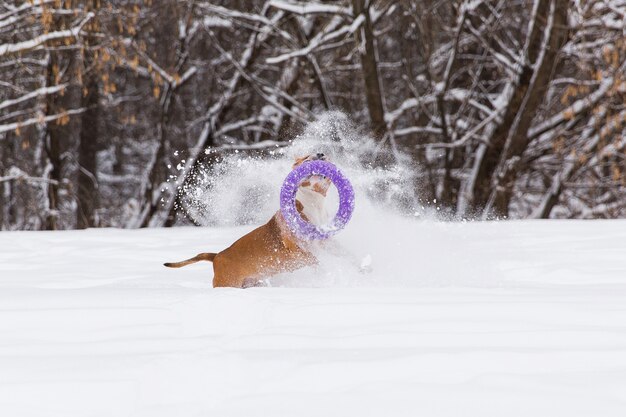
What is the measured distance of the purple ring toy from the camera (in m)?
3.31

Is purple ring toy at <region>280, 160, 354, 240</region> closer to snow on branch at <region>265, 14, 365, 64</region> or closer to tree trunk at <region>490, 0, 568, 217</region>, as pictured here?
snow on branch at <region>265, 14, 365, 64</region>

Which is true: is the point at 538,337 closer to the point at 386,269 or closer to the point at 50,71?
the point at 386,269

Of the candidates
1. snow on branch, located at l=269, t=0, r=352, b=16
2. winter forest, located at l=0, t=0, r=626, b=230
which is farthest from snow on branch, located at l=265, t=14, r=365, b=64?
snow on branch, located at l=269, t=0, r=352, b=16

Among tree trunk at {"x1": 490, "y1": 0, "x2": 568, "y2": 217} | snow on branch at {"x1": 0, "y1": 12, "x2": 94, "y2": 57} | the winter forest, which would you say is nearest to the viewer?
snow on branch at {"x1": 0, "y1": 12, "x2": 94, "y2": 57}

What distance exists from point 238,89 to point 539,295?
8.59 m

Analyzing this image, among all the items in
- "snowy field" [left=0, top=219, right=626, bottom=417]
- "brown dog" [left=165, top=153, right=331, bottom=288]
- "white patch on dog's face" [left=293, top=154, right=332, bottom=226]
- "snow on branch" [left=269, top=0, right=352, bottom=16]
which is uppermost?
"snow on branch" [left=269, top=0, right=352, bottom=16]

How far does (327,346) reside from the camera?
2.25 m

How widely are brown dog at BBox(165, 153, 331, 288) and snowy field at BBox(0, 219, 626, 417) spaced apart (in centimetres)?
25

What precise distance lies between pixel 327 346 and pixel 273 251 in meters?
1.19

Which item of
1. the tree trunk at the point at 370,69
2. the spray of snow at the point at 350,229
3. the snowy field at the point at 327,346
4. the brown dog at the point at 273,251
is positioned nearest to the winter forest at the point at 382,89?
the tree trunk at the point at 370,69

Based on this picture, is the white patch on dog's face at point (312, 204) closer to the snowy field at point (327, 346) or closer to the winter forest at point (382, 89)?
the snowy field at point (327, 346)

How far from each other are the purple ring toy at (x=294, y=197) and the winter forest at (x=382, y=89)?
12.0ft

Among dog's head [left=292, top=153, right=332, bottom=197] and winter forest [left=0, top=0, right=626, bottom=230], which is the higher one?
winter forest [left=0, top=0, right=626, bottom=230]

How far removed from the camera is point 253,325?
8.18 feet
